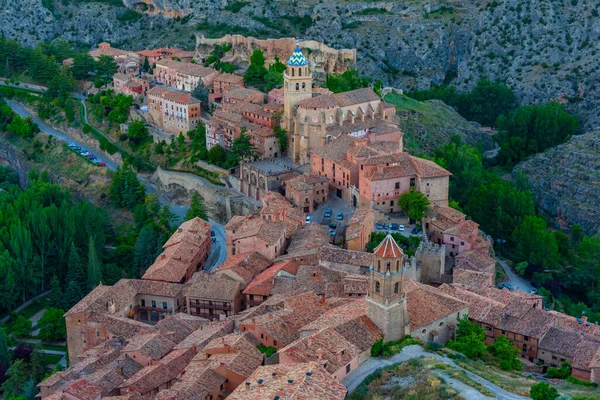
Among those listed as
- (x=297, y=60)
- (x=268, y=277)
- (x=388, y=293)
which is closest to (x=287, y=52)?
(x=297, y=60)

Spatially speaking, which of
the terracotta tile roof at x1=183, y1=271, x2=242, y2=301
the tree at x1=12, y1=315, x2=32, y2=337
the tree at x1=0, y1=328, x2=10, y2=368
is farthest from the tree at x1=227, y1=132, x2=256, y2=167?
the tree at x1=0, y1=328, x2=10, y2=368

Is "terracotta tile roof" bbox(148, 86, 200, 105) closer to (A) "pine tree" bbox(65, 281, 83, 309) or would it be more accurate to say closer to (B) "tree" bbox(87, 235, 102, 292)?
(B) "tree" bbox(87, 235, 102, 292)

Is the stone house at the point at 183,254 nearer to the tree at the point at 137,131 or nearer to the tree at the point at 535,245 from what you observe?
the tree at the point at 137,131

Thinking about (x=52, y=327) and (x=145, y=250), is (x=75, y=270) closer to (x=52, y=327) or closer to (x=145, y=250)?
(x=145, y=250)

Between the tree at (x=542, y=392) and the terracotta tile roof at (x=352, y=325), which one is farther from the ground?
the terracotta tile roof at (x=352, y=325)

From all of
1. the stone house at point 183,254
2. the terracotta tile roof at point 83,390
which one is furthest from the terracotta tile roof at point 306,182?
the terracotta tile roof at point 83,390

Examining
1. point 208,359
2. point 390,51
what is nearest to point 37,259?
point 208,359
